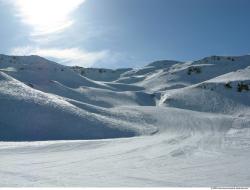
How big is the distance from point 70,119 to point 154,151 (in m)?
8.59

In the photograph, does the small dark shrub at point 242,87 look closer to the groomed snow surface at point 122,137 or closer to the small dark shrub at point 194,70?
the groomed snow surface at point 122,137

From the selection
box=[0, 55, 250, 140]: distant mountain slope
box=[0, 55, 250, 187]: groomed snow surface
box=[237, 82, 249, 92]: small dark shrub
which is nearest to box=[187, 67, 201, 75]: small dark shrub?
box=[0, 55, 250, 140]: distant mountain slope

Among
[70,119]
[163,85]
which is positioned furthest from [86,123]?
[163,85]

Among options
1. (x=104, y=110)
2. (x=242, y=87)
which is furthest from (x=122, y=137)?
(x=242, y=87)

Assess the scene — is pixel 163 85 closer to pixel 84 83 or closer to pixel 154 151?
pixel 84 83

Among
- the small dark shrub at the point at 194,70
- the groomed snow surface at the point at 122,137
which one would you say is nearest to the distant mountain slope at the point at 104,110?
the groomed snow surface at the point at 122,137

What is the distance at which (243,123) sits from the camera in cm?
2302

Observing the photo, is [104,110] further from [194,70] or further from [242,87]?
[194,70]

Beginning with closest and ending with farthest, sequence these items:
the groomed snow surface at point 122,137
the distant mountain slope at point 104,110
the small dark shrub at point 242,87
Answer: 1. the groomed snow surface at point 122,137
2. the distant mountain slope at point 104,110
3. the small dark shrub at point 242,87

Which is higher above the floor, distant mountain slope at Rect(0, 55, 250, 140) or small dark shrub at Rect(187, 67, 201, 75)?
small dark shrub at Rect(187, 67, 201, 75)

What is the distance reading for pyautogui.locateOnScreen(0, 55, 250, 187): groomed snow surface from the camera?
9.34 m

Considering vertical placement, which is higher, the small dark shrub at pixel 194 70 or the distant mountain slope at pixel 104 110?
the small dark shrub at pixel 194 70

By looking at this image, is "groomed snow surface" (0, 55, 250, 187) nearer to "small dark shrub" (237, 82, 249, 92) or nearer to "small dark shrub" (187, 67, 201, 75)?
"small dark shrub" (237, 82, 249, 92)

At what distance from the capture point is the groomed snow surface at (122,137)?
30.7 feet
